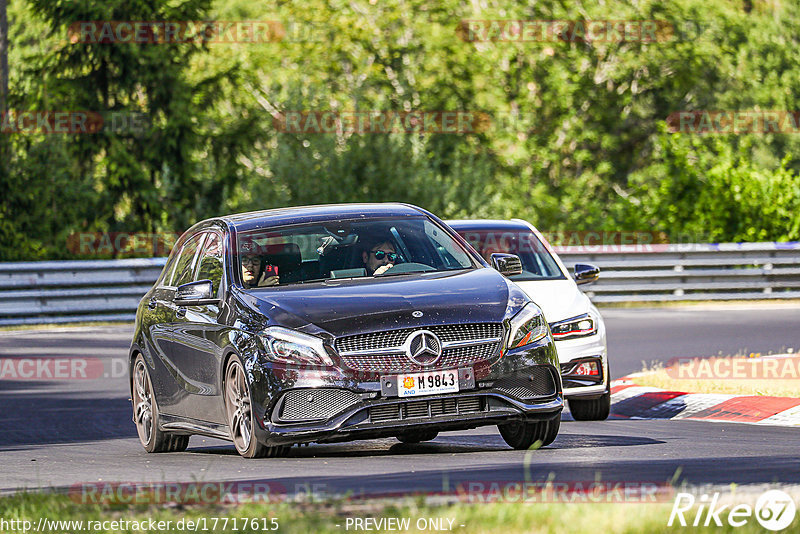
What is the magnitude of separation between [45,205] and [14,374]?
13774mm

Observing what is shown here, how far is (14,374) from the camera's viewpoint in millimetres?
18219

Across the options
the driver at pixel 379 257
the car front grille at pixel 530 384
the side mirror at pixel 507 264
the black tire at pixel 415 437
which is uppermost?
the driver at pixel 379 257

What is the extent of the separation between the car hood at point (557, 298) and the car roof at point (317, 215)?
75.0 inches

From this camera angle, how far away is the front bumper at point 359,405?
9.03 m

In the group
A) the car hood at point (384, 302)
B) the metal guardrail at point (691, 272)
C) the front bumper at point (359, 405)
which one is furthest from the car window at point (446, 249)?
the metal guardrail at point (691, 272)

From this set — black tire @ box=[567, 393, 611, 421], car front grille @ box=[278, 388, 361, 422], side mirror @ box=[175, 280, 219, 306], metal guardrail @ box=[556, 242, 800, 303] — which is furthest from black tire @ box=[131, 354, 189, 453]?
metal guardrail @ box=[556, 242, 800, 303]

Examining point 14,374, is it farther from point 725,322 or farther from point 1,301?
point 725,322

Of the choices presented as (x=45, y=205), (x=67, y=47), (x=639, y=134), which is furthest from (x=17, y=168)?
(x=639, y=134)

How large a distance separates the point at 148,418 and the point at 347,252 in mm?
2201

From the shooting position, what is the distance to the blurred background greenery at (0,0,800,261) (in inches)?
1262

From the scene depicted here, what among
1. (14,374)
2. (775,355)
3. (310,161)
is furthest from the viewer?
(310,161)

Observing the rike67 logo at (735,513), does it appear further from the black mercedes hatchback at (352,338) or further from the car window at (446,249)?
the car window at (446,249)

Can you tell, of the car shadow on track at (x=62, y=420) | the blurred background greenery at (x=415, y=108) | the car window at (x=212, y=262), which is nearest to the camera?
the car window at (x=212, y=262)

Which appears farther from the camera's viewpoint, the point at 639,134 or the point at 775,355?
the point at 639,134
